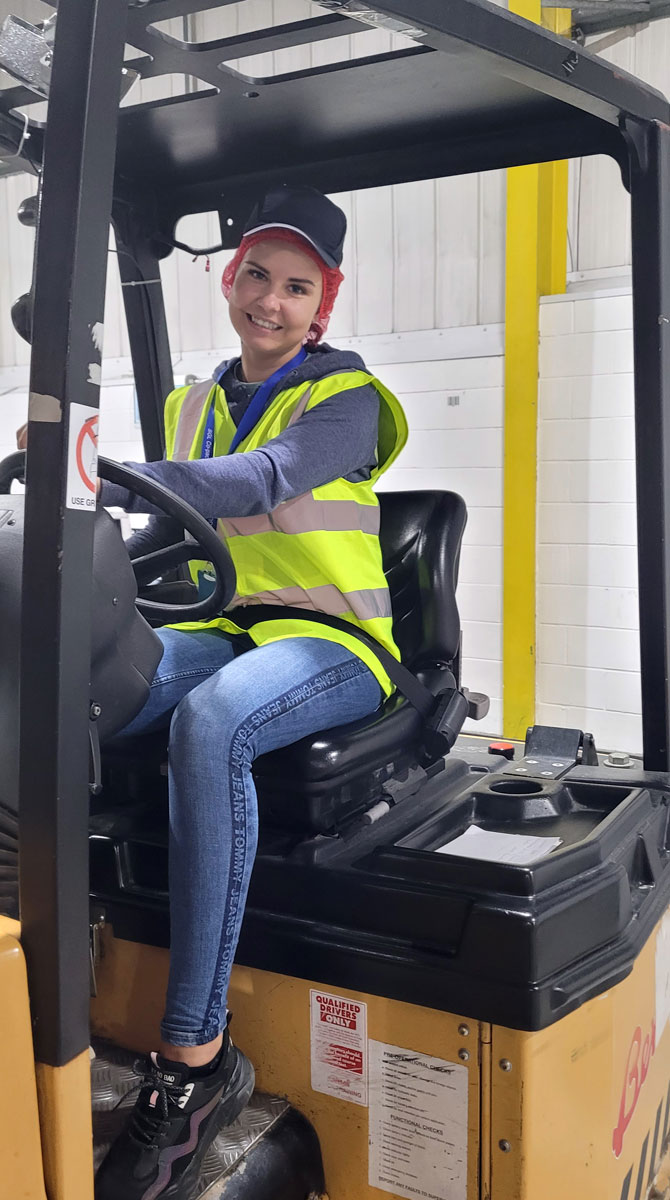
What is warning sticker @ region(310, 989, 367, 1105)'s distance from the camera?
71.3 inches

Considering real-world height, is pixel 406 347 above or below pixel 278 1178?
above

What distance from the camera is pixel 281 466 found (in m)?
1.86

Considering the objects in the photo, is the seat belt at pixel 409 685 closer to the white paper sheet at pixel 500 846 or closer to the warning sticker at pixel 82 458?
the white paper sheet at pixel 500 846

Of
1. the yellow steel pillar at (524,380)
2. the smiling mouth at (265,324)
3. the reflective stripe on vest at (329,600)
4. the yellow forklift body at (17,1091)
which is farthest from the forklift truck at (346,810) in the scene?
the yellow steel pillar at (524,380)

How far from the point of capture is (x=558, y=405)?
583 cm

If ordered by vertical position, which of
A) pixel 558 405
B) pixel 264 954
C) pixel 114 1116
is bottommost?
pixel 114 1116

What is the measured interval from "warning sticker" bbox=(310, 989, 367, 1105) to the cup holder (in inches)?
25.3

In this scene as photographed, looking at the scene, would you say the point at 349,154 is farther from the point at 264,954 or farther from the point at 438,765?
the point at 264,954

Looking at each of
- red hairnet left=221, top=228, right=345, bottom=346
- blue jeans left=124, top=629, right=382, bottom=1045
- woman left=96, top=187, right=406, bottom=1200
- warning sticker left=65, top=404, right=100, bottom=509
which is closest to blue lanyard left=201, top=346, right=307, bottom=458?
woman left=96, top=187, right=406, bottom=1200

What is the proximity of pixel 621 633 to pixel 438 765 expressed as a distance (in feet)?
12.0

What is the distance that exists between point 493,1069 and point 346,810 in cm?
52

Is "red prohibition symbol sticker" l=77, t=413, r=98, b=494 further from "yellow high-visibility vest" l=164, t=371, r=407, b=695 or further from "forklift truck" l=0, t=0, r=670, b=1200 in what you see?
"yellow high-visibility vest" l=164, t=371, r=407, b=695

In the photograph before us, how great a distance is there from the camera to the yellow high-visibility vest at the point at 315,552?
2066 millimetres

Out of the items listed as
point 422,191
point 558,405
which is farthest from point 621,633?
point 422,191
